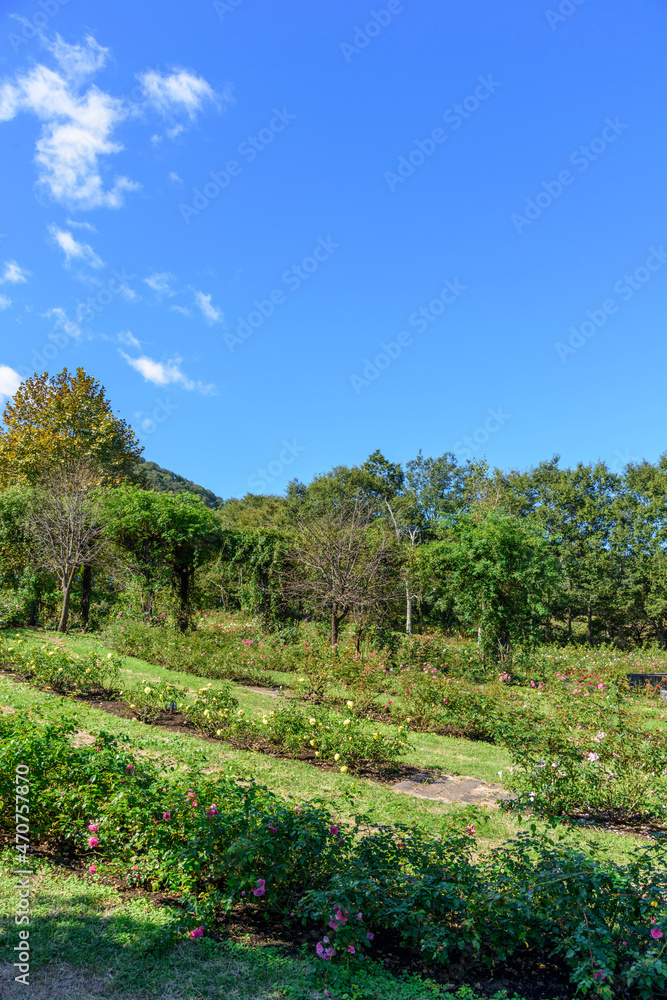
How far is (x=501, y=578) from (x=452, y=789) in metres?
8.26

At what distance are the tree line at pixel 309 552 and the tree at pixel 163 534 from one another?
0.11 feet

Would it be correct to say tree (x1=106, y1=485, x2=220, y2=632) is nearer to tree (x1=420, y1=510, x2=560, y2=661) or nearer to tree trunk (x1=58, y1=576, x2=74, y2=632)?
tree trunk (x1=58, y1=576, x2=74, y2=632)

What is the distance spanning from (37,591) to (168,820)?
42.6 ft

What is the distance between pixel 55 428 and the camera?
936 inches

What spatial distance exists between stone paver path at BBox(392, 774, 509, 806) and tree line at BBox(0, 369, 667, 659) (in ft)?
20.3

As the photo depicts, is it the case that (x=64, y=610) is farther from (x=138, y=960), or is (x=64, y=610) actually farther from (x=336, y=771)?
(x=138, y=960)

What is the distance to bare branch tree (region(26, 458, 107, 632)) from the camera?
13523 mm

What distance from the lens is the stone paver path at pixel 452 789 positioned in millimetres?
5324

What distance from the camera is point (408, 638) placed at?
11.6m

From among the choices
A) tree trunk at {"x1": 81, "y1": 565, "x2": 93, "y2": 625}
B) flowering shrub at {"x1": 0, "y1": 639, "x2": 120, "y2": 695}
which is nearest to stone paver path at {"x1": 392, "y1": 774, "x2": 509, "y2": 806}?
flowering shrub at {"x1": 0, "y1": 639, "x2": 120, "y2": 695}

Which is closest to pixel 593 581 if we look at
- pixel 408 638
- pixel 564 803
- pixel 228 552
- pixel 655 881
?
pixel 228 552

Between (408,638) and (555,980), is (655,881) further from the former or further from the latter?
(408,638)

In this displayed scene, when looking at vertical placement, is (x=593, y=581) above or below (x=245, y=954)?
above

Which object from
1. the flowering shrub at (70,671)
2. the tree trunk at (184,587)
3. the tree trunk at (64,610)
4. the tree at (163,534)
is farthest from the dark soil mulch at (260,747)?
the tree trunk at (184,587)
